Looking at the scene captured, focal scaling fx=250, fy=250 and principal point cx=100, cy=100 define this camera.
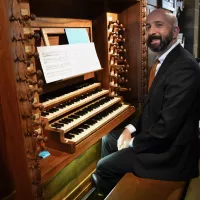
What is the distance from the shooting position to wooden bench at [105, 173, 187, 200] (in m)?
1.61

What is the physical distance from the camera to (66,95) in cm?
218

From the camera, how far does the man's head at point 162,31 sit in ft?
6.51

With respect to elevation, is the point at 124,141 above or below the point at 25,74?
below

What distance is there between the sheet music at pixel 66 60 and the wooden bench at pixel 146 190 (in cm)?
93

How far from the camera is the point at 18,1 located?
1306 mm

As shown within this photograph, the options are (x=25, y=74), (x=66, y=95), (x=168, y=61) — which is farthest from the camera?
(x=66, y=95)

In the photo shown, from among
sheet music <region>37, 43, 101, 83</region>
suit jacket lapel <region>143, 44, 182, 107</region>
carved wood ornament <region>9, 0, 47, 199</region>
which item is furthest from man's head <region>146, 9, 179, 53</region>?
carved wood ornament <region>9, 0, 47, 199</region>

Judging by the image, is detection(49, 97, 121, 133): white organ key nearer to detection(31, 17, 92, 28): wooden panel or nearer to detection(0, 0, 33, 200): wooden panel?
detection(0, 0, 33, 200): wooden panel

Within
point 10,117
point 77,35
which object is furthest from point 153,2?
point 10,117

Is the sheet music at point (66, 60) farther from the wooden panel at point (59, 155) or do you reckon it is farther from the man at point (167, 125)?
the man at point (167, 125)

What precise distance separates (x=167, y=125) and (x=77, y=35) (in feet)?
4.06

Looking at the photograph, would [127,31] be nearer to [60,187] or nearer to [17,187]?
[60,187]

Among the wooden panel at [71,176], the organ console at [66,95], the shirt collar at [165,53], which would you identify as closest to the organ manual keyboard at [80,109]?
the organ console at [66,95]

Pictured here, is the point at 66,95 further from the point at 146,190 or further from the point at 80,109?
the point at 146,190
